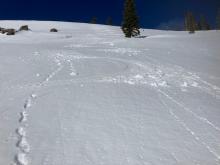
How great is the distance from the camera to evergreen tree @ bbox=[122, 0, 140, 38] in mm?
50656

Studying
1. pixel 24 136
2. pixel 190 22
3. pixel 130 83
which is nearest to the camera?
pixel 24 136

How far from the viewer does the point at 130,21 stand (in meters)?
50.8

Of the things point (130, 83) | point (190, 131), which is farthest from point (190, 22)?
point (190, 131)

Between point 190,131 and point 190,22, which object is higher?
point 190,22

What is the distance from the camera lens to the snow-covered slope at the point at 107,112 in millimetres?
7980

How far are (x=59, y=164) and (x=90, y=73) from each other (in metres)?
9.89

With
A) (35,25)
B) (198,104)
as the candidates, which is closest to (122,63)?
(198,104)

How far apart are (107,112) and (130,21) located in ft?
134

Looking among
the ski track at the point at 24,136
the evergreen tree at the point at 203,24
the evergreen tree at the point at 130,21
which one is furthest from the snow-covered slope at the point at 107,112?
the evergreen tree at the point at 203,24

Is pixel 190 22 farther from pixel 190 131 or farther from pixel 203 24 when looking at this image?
pixel 190 131

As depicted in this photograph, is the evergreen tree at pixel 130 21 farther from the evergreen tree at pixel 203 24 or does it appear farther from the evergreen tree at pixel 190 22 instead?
the evergreen tree at pixel 203 24

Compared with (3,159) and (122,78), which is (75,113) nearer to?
(3,159)

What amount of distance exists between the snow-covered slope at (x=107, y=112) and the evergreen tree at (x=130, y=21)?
30.0 meters

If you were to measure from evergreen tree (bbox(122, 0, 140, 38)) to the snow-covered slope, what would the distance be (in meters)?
30.0
